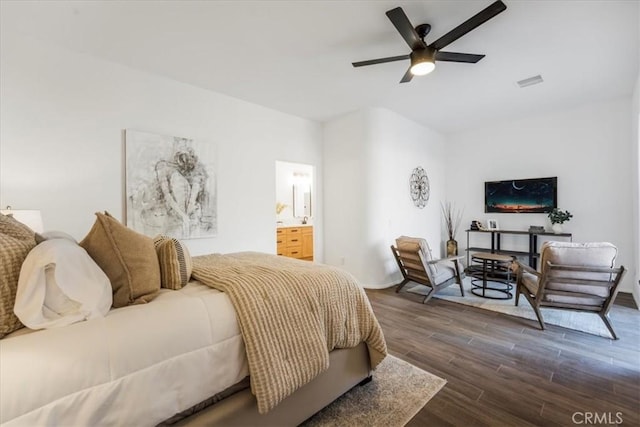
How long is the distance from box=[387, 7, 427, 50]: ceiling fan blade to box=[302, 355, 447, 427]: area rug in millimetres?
2594

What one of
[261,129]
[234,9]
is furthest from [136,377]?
[261,129]

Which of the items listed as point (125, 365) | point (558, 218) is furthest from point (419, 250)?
point (125, 365)

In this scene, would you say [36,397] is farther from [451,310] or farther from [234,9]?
[451,310]

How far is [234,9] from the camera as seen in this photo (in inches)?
86.7

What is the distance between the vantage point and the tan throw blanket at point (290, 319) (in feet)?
4.32

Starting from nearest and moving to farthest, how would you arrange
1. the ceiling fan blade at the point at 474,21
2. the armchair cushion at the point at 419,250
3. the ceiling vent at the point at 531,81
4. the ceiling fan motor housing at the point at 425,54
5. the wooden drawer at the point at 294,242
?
the ceiling fan blade at the point at 474,21, the ceiling fan motor housing at the point at 425,54, the ceiling vent at the point at 531,81, the armchair cushion at the point at 419,250, the wooden drawer at the point at 294,242

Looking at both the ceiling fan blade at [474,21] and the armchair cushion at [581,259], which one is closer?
the ceiling fan blade at [474,21]

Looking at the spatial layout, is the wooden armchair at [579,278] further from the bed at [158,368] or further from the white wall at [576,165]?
the bed at [158,368]

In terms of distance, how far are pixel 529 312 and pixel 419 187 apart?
269cm

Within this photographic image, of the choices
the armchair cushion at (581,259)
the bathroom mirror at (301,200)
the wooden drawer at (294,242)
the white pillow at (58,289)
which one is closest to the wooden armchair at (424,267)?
the armchair cushion at (581,259)

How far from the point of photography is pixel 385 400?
5.94 feet

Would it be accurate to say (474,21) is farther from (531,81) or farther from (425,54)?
(531,81)

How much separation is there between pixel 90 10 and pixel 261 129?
2222mm

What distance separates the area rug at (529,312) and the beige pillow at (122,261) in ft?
11.6
